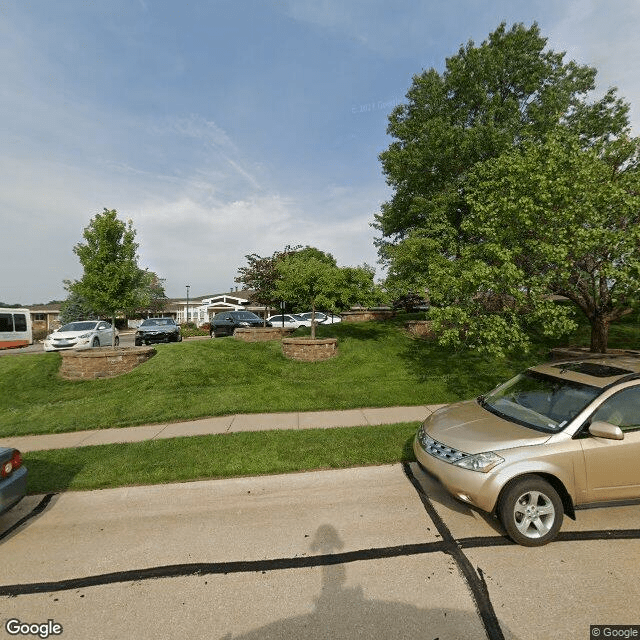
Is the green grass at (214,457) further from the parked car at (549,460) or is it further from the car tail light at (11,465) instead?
the parked car at (549,460)

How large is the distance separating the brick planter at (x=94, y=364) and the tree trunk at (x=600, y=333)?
13043 millimetres

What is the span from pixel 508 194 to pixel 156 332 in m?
16.0

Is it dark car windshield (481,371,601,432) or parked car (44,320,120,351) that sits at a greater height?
parked car (44,320,120,351)

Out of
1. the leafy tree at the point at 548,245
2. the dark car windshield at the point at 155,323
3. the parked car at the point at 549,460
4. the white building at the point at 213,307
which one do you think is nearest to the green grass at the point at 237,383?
the leafy tree at the point at 548,245

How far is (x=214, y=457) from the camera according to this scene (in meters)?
5.42

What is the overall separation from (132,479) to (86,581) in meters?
1.96

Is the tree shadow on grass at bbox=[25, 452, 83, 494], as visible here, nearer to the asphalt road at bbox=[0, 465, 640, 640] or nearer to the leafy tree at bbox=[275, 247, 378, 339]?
the asphalt road at bbox=[0, 465, 640, 640]

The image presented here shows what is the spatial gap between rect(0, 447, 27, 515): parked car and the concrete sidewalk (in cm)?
252

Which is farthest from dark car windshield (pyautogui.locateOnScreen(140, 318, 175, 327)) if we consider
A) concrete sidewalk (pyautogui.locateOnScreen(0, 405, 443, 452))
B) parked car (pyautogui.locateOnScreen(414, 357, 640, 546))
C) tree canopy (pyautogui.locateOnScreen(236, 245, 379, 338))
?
parked car (pyautogui.locateOnScreen(414, 357, 640, 546))

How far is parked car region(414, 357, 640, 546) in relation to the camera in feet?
10.9

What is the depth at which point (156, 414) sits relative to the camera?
7684mm

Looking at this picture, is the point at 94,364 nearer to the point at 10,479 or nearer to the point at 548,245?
the point at 10,479

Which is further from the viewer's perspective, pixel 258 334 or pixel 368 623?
pixel 258 334

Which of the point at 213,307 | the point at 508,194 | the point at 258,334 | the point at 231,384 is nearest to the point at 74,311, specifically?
the point at 213,307
